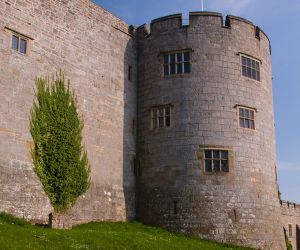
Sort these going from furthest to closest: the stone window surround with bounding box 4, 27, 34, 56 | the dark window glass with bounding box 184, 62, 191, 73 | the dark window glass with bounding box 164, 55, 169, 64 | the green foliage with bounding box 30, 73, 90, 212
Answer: the dark window glass with bounding box 164, 55, 169, 64 < the dark window glass with bounding box 184, 62, 191, 73 < the green foliage with bounding box 30, 73, 90, 212 < the stone window surround with bounding box 4, 27, 34, 56

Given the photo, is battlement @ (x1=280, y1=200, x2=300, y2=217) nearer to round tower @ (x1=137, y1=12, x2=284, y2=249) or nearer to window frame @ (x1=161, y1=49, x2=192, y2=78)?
round tower @ (x1=137, y1=12, x2=284, y2=249)

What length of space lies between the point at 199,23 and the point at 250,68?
13.0ft

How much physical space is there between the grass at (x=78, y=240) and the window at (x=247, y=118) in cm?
710

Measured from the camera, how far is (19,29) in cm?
2347

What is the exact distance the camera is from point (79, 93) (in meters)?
26.0

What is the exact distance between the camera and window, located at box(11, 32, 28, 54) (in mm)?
23234

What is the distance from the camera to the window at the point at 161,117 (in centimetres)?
2775

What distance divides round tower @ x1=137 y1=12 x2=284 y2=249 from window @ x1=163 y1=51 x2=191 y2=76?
0.19ft

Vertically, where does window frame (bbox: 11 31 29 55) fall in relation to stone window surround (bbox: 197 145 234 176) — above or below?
above

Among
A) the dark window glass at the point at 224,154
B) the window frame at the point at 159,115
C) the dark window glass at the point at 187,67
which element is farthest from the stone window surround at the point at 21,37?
the dark window glass at the point at 224,154

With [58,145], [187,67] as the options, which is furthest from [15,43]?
[187,67]

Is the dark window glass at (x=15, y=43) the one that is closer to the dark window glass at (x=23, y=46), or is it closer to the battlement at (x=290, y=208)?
the dark window glass at (x=23, y=46)

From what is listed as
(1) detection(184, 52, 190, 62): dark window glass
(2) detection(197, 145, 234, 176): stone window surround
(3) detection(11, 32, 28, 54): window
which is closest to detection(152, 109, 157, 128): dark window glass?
(2) detection(197, 145, 234, 176): stone window surround

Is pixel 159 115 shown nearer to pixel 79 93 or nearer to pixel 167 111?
pixel 167 111
